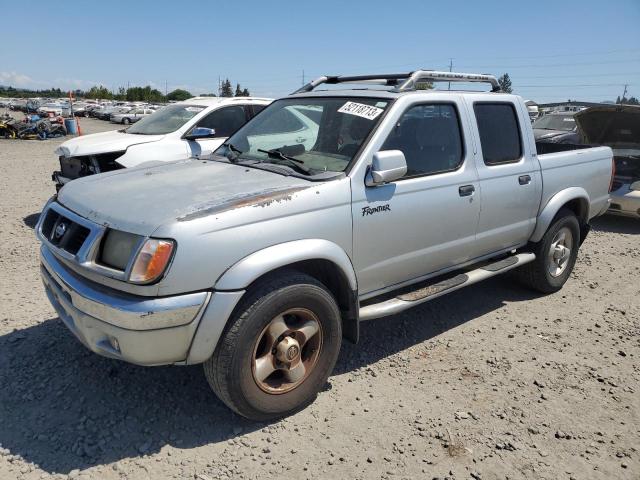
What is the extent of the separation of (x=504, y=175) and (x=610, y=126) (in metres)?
5.67

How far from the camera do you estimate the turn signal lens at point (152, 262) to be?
2.43 m

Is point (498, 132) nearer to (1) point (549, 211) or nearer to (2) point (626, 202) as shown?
(1) point (549, 211)

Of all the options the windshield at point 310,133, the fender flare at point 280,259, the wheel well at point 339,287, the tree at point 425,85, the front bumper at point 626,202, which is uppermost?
the tree at point 425,85

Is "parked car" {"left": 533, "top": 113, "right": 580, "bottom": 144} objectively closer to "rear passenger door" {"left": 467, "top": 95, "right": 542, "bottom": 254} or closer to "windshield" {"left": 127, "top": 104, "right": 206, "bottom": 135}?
"rear passenger door" {"left": 467, "top": 95, "right": 542, "bottom": 254}

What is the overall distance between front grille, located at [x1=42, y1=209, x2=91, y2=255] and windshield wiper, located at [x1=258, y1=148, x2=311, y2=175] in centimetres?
134

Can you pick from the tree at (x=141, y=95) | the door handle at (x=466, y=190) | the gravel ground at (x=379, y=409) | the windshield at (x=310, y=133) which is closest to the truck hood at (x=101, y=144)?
the gravel ground at (x=379, y=409)

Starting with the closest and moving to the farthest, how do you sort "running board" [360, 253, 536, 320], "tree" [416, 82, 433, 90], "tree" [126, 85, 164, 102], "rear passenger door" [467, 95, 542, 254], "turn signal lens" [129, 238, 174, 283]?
"turn signal lens" [129, 238, 174, 283] → "running board" [360, 253, 536, 320] → "rear passenger door" [467, 95, 542, 254] → "tree" [416, 82, 433, 90] → "tree" [126, 85, 164, 102]

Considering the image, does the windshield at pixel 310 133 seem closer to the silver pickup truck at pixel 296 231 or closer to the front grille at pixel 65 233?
the silver pickup truck at pixel 296 231

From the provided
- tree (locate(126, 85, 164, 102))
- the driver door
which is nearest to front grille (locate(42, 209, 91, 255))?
the driver door

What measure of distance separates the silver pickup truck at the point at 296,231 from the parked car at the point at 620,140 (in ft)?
14.2

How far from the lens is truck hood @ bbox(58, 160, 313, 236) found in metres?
2.61

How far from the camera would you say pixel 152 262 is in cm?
244

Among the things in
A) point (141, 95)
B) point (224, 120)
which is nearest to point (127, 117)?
point (224, 120)

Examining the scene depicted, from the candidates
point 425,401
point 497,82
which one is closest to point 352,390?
point 425,401
